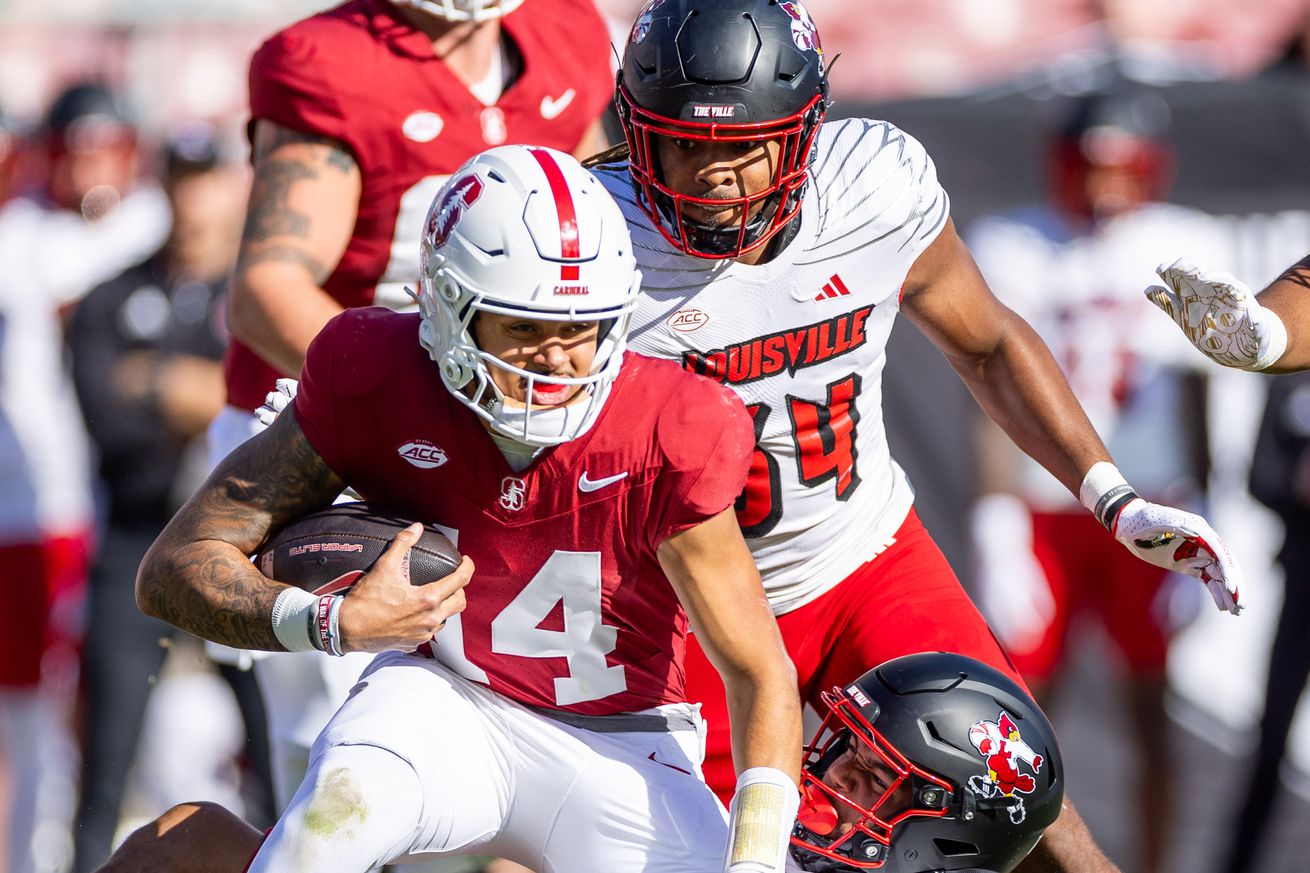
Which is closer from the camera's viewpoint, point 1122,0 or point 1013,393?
point 1013,393

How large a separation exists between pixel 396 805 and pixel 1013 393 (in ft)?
5.11

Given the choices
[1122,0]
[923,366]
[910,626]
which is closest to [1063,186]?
[923,366]

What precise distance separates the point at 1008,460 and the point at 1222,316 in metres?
2.73

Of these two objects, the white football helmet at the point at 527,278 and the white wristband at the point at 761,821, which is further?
the white football helmet at the point at 527,278

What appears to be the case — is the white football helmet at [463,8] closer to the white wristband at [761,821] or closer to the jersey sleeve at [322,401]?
the jersey sleeve at [322,401]

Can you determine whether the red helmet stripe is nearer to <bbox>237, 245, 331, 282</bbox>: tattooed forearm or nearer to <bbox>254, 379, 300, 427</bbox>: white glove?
<bbox>254, 379, 300, 427</bbox>: white glove

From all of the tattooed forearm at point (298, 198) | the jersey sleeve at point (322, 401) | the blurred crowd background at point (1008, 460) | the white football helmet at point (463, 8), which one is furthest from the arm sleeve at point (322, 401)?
the blurred crowd background at point (1008, 460)

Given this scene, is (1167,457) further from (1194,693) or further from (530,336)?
(530,336)

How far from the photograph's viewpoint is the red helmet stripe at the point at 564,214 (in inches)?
119

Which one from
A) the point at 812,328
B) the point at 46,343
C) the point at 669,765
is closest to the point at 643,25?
the point at 812,328

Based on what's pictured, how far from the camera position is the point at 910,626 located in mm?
3523

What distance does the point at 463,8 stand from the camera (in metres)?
4.04

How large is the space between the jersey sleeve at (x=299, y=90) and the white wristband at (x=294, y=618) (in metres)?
1.41

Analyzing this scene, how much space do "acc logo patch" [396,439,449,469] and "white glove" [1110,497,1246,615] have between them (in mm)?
1341
